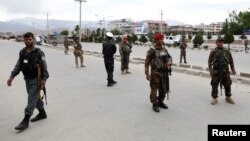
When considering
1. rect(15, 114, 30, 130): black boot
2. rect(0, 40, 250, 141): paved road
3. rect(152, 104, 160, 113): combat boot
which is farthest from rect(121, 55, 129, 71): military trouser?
rect(15, 114, 30, 130): black boot

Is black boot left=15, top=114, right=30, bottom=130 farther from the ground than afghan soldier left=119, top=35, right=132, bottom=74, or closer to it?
closer to it

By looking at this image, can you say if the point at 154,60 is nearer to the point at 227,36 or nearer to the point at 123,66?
the point at 123,66

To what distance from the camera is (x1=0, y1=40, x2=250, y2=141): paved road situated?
5.92 m

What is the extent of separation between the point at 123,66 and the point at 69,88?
13.9ft

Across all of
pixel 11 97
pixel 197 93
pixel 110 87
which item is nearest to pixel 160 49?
pixel 197 93

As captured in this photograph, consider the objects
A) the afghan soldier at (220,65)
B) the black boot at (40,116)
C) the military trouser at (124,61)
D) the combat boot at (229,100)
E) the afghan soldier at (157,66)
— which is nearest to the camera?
the black boot at (40,116)

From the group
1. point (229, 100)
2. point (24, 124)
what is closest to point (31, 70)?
point (24, 124)

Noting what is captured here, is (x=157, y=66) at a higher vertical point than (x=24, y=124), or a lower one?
higher

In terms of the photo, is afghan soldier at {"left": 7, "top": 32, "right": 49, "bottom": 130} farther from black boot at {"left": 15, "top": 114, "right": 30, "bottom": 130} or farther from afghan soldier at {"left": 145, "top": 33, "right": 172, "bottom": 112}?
afghan soldier at {"left": 145, "top": 33, "right": 172, "bottom": 112}

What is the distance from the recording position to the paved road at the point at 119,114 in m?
5.92

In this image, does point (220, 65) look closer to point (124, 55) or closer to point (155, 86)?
point (155, 86)

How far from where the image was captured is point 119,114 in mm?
7301

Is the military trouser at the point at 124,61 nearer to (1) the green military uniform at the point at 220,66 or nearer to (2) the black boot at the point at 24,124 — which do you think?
(1) the green military uniform at the point at 220,66

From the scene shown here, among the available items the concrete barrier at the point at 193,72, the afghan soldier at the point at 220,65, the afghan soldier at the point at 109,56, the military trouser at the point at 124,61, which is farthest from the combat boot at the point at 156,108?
the military trouser at the point at 124,61
